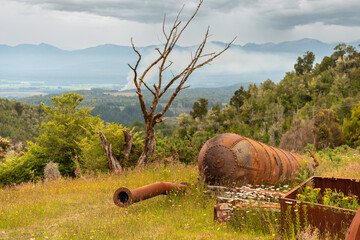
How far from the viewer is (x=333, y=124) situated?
25.6 m

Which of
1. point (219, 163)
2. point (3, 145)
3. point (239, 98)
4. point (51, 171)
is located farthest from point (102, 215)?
point (239, 98)

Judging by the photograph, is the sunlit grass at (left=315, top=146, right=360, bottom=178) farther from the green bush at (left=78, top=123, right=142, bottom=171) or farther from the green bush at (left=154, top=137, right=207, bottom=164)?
the green bush at (left=78, top=123, right=142, bottom=171)

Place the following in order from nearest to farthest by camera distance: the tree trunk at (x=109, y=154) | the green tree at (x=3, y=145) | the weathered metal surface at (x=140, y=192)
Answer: the weathered metal surface at (x=140, y=192) < the tree trunk at (x=109, y=154) < the green tree at (x=3, y=145)

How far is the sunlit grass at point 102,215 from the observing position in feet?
20.9

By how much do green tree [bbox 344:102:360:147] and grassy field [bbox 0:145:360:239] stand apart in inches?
537

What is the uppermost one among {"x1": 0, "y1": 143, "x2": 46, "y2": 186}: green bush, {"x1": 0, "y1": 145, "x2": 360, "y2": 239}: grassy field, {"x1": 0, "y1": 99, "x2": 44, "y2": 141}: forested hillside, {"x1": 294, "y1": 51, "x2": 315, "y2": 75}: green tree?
{"x1": 294, "y1": 51, "x2": 315, "y2": 75}: green tree

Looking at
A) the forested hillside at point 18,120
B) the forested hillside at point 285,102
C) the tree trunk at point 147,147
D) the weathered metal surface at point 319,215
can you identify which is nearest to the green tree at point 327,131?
the tree trunk at point 147,147

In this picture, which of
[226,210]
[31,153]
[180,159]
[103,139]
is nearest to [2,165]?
[31,153]

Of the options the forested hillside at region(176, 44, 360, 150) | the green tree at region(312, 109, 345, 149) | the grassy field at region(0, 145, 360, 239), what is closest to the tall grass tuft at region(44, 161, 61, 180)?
the grassy field at region(0, 145, 360, 239)

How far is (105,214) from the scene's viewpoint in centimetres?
788

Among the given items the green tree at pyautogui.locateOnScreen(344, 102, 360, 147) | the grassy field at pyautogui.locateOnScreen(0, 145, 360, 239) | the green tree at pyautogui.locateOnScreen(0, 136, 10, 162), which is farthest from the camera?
the green tree at pyautogui.locateOnScreen(344, 102, 360, 147)

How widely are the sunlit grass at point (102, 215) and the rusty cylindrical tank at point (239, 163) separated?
63cm

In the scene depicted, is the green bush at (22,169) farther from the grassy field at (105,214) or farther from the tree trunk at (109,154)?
the grassy field at (105,214)

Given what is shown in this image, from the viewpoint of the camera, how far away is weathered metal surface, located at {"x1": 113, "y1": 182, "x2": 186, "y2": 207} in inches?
295
